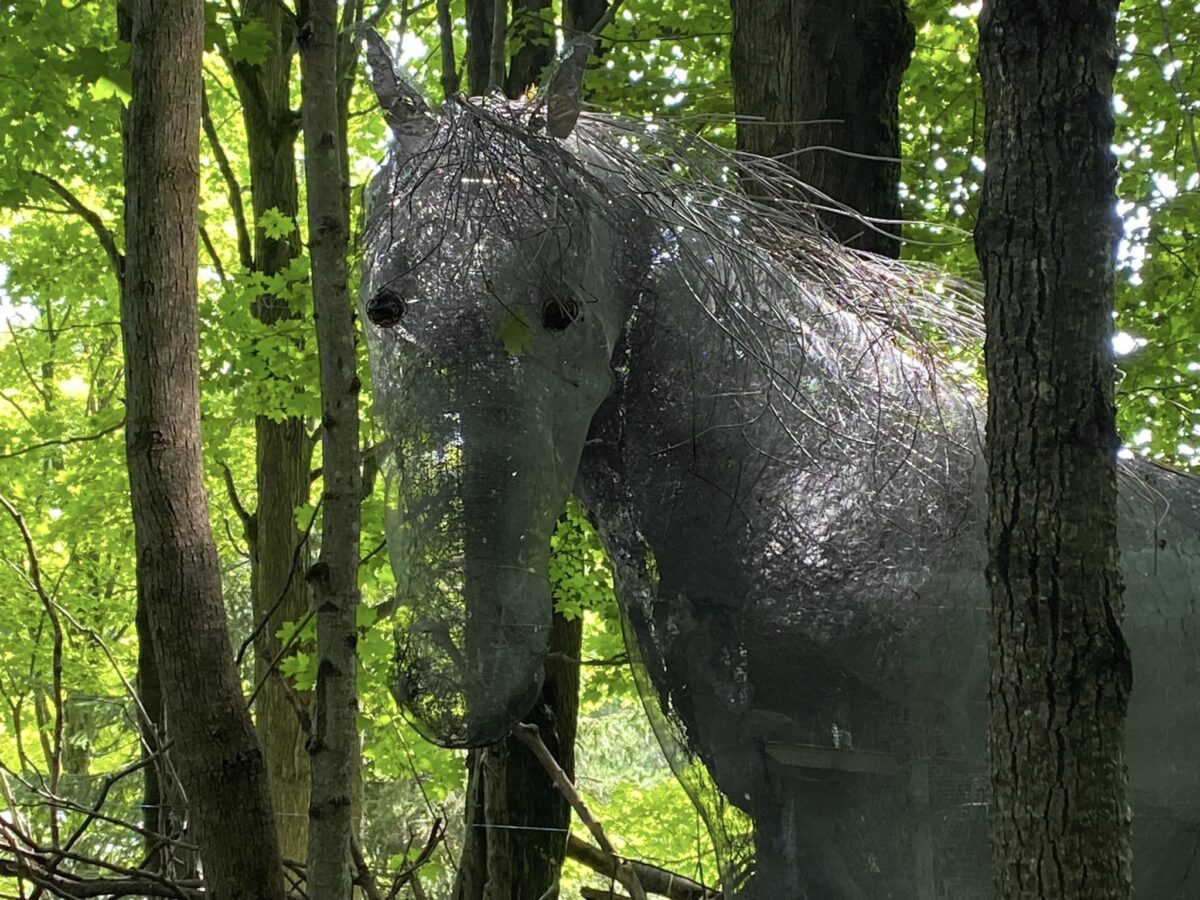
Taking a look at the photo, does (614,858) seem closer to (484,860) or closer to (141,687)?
(484,860)

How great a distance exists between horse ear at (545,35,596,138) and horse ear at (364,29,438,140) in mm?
181

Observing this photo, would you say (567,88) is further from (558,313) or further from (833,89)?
(833,89)

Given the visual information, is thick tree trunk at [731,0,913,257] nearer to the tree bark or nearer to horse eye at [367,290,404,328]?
horse eye at [367,290,404,328]

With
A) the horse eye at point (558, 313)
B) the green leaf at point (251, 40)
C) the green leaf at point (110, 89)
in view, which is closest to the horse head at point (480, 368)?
the horse eye at point (558, 313)

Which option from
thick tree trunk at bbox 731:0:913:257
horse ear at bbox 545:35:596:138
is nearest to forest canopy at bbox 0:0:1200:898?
thick tree trunk at bbox 731:0:913:257

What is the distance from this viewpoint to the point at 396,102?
5.30ft

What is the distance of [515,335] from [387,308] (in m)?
0.19

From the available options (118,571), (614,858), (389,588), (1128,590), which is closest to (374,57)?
(1128,590)

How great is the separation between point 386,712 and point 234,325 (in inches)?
77.6

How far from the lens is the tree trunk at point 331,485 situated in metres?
1.89

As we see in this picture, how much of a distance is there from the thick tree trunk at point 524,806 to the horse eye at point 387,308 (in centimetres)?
141

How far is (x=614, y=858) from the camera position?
260 centimetres

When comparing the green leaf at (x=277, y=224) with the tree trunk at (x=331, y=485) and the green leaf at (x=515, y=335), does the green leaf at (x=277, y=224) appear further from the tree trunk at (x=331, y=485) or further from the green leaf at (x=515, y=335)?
the green leaf at (x=515, y=335)

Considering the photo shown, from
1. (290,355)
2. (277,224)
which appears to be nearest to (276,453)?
(277,224)
